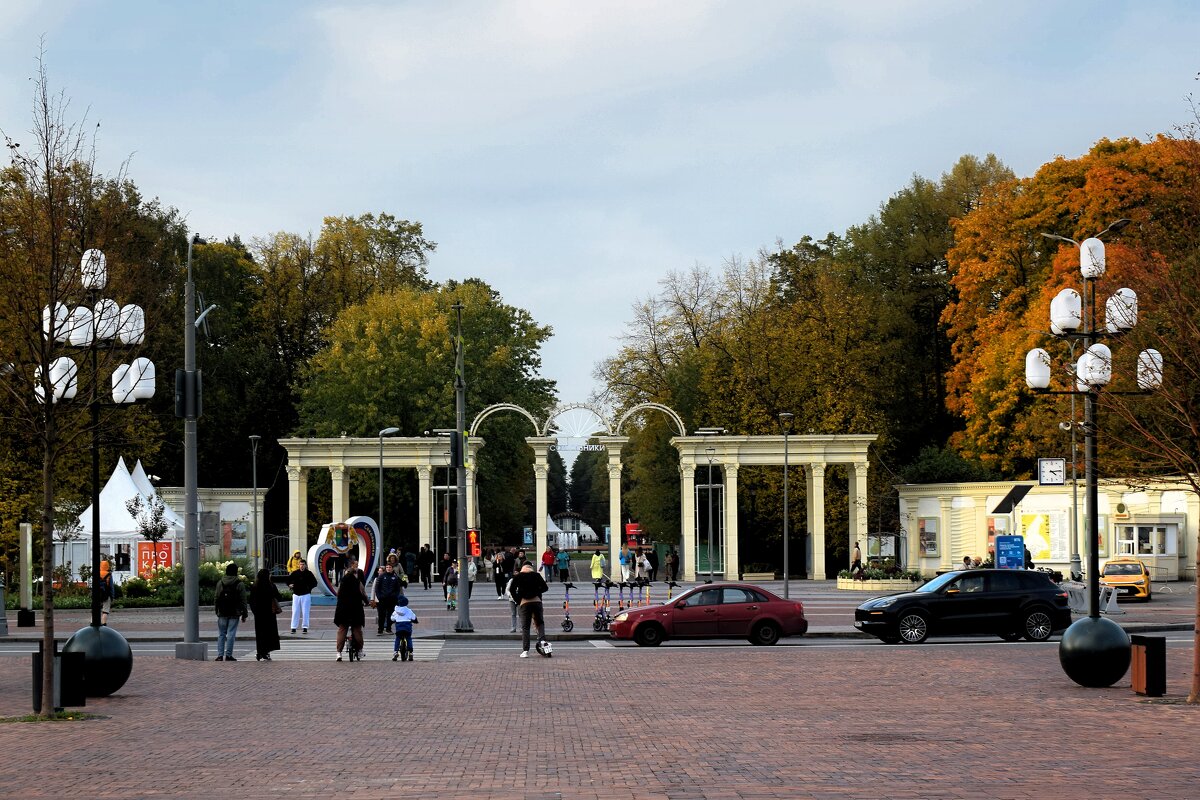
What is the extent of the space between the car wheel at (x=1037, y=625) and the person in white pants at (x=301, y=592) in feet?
48.8

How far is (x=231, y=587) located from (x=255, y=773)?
14.0 metres

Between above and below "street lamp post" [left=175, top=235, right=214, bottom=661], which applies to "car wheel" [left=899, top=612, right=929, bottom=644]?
below

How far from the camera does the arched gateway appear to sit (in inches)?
2294

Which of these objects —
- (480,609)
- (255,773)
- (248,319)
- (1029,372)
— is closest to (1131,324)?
(1029,372)

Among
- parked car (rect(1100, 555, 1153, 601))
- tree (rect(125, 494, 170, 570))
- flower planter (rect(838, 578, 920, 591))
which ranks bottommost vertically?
flower planter (rect(838, 578, 920, 591))

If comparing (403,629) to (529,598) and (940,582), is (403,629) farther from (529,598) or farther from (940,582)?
(940,582)

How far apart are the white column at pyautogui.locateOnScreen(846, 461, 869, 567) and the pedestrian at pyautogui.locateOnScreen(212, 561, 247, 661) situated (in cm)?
3725

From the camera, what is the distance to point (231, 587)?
25938 millimetres

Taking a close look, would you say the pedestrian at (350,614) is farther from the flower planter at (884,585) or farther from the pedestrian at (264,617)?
the flower planter at (884,585)

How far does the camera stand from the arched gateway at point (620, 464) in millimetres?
58266

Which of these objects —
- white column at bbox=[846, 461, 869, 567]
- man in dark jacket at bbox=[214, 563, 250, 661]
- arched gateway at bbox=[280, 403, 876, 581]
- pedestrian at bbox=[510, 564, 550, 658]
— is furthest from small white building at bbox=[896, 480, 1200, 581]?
man in dark jacket at bbox=[214, 563, 250, 661]

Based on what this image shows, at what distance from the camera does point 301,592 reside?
31.4m

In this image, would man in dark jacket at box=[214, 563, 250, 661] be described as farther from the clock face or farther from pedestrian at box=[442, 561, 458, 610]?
the clock face

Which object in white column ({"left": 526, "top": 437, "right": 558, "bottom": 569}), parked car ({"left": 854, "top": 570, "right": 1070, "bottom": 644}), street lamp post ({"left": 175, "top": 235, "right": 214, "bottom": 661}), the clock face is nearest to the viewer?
street lamp post ({"left": 175, "top": 235, "right": 214, "bottom": 661})
